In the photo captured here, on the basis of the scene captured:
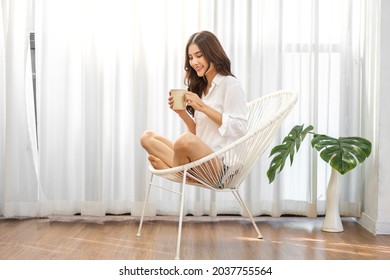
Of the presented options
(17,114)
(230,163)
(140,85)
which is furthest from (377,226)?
(17,114)

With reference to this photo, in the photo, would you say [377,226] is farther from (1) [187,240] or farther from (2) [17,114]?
(2) [17,114]

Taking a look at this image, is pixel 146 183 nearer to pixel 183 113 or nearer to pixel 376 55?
pixel 183 113

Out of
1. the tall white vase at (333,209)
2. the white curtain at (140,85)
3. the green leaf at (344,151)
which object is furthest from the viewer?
the white curtain at (140,85)

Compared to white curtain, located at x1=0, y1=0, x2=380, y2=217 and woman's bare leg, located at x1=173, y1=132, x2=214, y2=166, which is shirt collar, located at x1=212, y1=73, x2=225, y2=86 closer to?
woman's bare leg, located at x1=173, y1=132, x2=214, y2=166

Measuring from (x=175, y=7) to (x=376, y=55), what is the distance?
126cm

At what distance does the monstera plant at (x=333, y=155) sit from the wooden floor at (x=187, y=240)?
132 mm

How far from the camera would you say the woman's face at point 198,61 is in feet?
10.3

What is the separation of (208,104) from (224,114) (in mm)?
145

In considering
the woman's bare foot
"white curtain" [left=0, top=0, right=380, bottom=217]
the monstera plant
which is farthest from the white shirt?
"white curtain" [left=0, top=0, right=380, bottom=217]

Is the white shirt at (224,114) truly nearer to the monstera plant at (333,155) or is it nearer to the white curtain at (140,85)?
Result: the monstera plant at (333,155)

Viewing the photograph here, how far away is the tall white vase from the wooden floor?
6 cm

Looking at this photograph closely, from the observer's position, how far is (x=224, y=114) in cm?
302

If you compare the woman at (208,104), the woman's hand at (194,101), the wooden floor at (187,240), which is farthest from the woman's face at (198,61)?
the wooden floor at (187,240)

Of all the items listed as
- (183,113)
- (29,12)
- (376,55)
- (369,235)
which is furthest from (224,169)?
(29,12)
